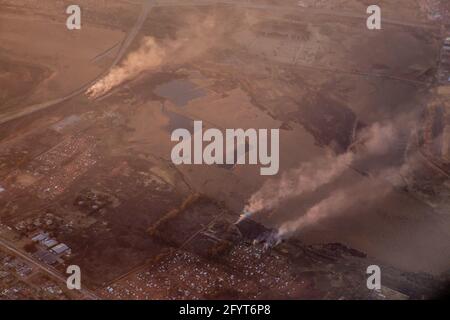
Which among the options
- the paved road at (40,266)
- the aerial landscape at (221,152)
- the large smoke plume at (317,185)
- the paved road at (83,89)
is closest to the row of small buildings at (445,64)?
the aerial landscape at (221,152)

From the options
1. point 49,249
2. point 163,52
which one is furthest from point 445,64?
point 49,249

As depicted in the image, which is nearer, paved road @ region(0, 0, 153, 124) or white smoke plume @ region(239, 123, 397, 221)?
white smoke plume @ region(239, 123, 397, 221)

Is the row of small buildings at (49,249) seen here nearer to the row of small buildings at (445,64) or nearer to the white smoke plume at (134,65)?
the white smoke plume at (134,65)

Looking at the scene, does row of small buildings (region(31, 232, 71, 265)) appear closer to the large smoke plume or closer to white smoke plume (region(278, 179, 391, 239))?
the large smoke plume

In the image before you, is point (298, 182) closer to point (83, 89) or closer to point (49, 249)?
point (49, 249)

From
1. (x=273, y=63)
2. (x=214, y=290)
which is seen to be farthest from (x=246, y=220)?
(x=273, y=63)

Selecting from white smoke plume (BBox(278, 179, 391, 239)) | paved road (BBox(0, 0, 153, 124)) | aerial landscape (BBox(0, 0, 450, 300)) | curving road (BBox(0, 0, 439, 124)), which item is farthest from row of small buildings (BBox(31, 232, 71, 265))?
curving road (BBox(0, 0, 439, 124))
